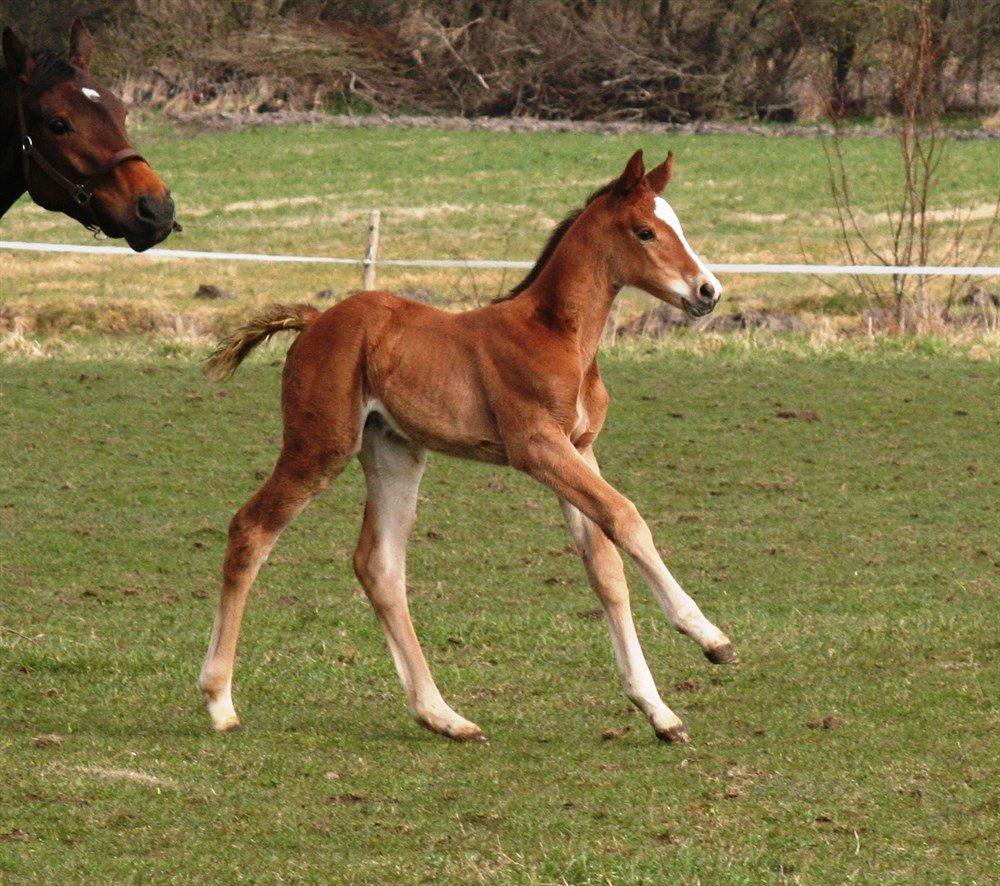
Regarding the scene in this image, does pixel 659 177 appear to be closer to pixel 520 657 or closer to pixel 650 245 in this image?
pixel 650 245

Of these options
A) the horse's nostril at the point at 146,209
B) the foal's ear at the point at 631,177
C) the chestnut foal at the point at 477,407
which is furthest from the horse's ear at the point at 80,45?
the foal's ear at the point at 631,177

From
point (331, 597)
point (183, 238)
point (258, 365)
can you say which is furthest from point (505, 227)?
point (331, 597)

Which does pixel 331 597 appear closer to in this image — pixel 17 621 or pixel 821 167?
pixel 17 621

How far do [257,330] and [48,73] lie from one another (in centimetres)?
126

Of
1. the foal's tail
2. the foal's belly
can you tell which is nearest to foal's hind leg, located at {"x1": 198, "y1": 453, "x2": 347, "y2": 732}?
the foal's belly

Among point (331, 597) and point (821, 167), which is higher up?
point (331, 597)

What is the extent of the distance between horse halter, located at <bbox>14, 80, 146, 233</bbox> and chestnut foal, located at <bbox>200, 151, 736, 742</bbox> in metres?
0.96

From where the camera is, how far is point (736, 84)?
153 ft

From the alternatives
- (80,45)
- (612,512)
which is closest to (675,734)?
(612,512)

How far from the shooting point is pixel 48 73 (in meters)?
6.58

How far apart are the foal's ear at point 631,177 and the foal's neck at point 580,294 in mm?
210

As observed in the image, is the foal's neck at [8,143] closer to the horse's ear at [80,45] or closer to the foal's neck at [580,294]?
the horse's ear at [80,45]

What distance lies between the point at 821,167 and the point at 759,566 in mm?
28632

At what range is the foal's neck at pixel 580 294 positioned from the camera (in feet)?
19.7
